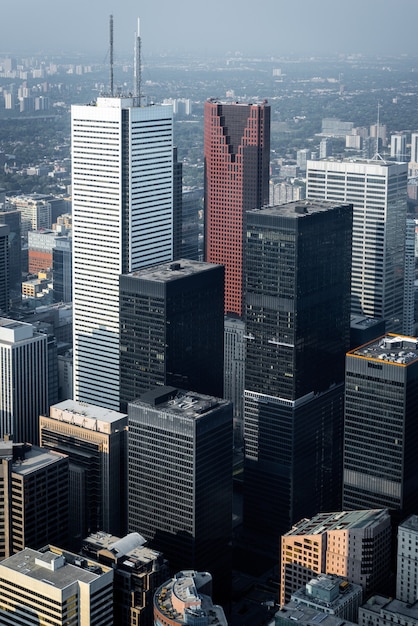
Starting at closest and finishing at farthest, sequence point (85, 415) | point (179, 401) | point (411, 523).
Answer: point (411, 523) → point (179, 401) → point (85, 415)

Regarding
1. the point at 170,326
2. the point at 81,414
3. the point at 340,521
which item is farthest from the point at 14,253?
the point at 340,521

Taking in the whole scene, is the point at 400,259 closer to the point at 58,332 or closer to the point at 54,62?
the point at 58,332

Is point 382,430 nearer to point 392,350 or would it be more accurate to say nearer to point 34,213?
point 392,350

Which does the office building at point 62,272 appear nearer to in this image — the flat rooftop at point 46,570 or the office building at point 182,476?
the office building at point 182,476

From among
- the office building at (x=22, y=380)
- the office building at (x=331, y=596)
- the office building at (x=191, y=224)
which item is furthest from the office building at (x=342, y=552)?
the office building at (x=191, y=224)

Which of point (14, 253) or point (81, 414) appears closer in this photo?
point (81, 414)

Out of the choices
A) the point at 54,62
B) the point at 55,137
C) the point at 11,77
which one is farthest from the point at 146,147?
the point at 11,77
